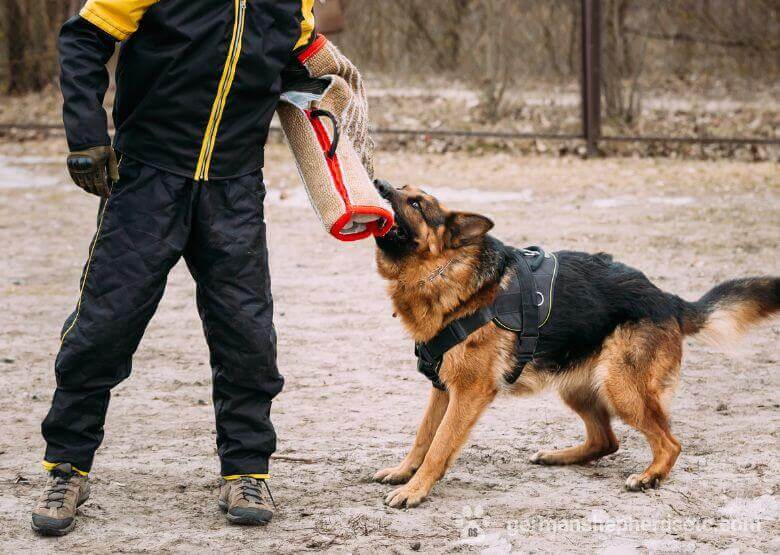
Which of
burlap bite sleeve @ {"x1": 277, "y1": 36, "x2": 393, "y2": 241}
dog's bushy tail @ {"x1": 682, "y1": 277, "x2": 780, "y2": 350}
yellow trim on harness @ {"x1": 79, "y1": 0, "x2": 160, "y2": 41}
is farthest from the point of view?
dog's bushy tail @ {"x1": 682, "y1": 277, "x2": 780, "y2": 350}

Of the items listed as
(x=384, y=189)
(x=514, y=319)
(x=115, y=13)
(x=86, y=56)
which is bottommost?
(x=514, y=319)

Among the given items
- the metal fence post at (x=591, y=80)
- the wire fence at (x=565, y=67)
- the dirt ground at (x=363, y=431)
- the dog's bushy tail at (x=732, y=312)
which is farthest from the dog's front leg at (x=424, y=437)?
the metal fence post at (x=591, y=80)

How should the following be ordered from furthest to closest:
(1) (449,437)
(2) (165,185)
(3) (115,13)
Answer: (1) (449,437) < (2) (165,185) < (3) (115,13)

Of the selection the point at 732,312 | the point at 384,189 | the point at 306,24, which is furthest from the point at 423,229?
the point at 732,312

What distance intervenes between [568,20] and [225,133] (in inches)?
388

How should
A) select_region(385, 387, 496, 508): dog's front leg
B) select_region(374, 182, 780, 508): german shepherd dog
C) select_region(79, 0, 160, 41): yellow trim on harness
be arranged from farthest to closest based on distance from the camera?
select_region(374, 182, 780, 508): german shepherd dog, select_region(385, 387, 496, 508): dog's front leg, select_region(79, 0, 160, 41): yellow trim on harness

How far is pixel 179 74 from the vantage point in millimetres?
3477

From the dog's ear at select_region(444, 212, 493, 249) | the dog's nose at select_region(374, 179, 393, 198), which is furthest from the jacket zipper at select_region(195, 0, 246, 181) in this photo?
the dog's ear at select_region(444, 212, 493, 249)

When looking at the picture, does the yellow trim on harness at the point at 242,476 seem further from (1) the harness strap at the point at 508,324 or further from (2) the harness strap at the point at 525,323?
(2) the harness strap at the point at 525,323

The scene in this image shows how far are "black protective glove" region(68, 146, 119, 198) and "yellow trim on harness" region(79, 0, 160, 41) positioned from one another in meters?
0.42

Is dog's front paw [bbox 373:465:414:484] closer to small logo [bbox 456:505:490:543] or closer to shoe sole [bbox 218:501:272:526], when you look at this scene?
small logo [bbox 456:505:490:543]

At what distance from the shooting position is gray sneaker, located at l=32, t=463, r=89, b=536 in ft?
11.7

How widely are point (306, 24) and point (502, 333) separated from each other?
1484 millimetres

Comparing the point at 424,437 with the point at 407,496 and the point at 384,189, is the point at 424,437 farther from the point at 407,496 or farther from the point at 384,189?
the point at 384,189
